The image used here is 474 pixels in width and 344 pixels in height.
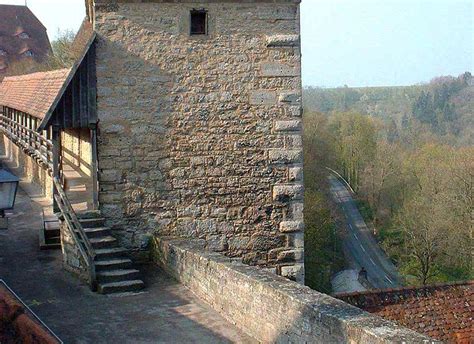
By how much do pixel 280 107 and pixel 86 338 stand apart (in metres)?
4.37

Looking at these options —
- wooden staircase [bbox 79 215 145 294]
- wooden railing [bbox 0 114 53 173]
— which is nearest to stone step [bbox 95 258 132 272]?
wooden staircase [bbox 79 215 145 294]

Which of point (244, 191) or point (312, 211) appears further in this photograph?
point (312, 211)

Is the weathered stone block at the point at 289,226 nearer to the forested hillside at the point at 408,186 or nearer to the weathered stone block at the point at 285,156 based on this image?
the weathered stone block at the point at 285,156

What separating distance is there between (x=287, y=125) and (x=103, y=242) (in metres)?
3.04

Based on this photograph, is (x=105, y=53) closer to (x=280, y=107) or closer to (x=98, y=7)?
(x=98, y=7)

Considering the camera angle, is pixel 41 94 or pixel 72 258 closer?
pixel 72 258

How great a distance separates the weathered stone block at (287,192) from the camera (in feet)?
29.8

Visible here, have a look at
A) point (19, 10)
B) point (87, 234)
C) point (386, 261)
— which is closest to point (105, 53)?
point (87, 234)

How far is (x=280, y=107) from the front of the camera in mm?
8977

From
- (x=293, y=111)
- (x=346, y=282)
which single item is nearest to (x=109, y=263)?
(x=293, y=111)

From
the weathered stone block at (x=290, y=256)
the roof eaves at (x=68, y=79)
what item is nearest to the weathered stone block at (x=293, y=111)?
the weathered stone block at (x=290, y=256)

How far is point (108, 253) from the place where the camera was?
8219mm

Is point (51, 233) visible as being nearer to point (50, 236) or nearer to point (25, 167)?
point (50, 236)

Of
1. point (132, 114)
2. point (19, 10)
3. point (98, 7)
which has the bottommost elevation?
point (132, 114)
